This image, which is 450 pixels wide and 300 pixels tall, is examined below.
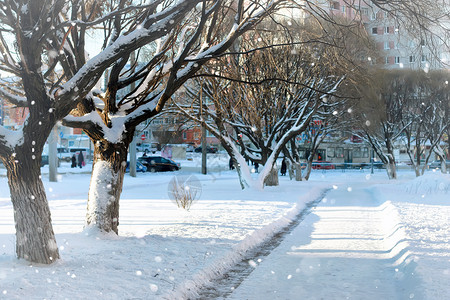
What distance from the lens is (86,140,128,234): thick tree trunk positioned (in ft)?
31.4

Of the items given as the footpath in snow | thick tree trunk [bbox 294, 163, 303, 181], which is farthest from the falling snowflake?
thick tree trunk [bbox 294, 163, 303, 181]

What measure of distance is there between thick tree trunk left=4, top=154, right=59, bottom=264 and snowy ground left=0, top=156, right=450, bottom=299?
0.19 m

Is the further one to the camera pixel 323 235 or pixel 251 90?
pixel 251 90

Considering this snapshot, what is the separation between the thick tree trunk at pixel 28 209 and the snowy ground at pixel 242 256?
189 mm

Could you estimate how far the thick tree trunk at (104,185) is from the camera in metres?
9.56

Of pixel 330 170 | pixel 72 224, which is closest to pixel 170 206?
pixel 72 224

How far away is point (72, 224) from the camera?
11961mm

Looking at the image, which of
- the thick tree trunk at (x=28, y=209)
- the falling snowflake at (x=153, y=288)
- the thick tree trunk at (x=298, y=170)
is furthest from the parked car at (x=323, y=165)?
the falling snowflake at (x=153, y=288)

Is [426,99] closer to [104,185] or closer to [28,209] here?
[104,185]

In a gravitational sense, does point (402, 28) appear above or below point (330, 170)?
above

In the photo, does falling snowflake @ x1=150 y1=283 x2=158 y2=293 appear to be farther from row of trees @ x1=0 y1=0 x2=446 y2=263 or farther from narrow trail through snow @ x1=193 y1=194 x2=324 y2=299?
row of trees @ x1=0 y1=0 x2=446 y2=263

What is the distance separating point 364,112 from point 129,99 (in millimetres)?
24613

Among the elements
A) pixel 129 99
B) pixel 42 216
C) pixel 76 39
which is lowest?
pixel 42 216

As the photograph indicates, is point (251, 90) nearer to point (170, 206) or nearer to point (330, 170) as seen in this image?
point (170, 206)
